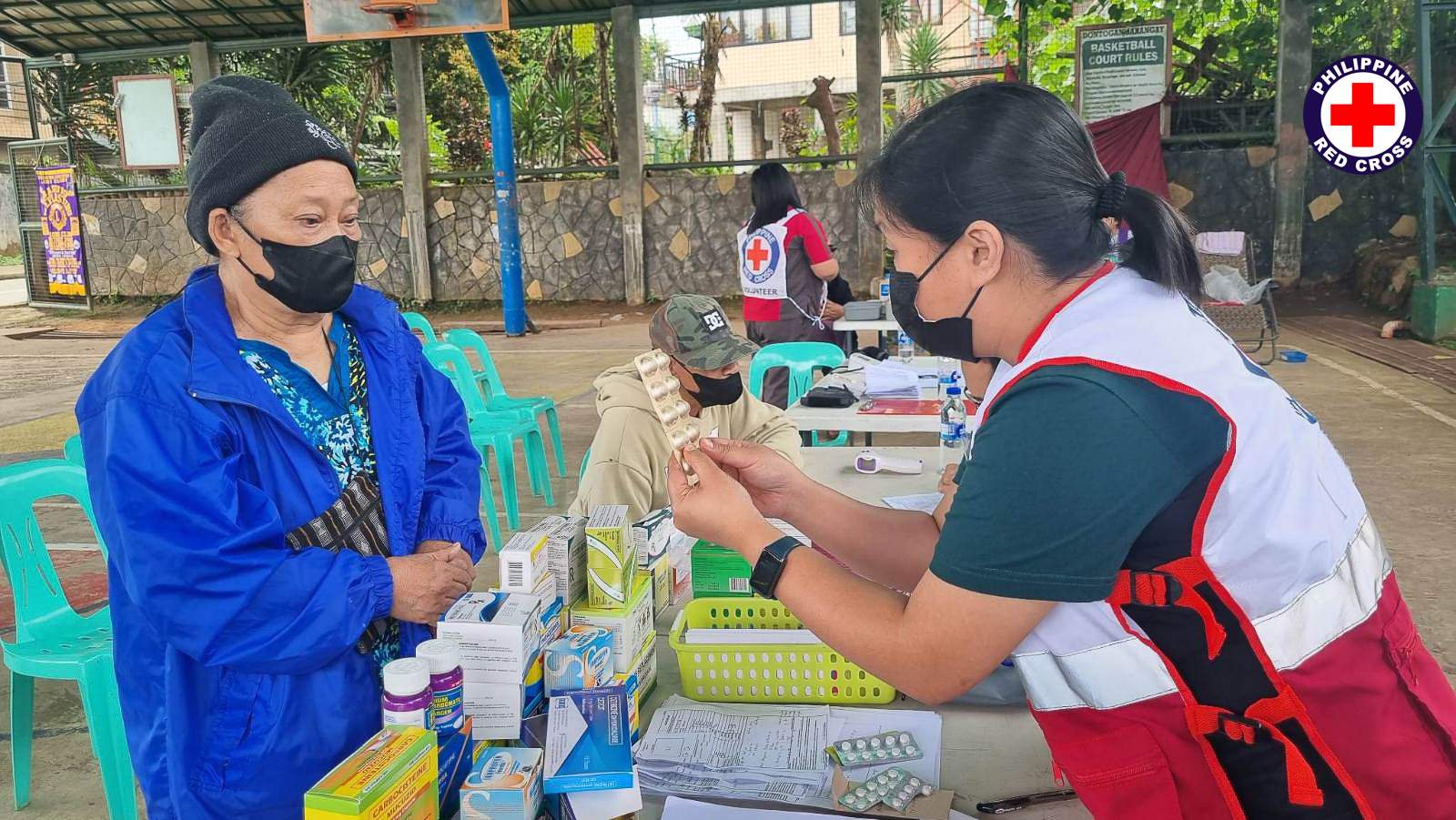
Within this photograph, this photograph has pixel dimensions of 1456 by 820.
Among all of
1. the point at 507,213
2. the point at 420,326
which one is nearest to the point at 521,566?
the point at 420,326

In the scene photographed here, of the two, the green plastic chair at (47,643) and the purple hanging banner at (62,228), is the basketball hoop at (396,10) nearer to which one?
the purple hanging banner at (62,228)

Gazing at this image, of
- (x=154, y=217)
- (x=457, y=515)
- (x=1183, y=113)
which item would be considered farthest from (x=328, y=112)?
(x=457, y=515)

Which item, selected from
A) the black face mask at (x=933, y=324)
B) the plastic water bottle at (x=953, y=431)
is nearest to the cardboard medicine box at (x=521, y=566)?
the black face mask at (x=933, y=324)

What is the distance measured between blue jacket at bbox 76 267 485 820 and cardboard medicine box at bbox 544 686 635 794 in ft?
1.70

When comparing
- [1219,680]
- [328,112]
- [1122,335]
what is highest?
[328,112]

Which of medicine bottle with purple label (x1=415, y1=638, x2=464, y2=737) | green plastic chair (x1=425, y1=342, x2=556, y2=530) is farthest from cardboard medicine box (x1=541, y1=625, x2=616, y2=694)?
green plastic chair (x1=425, y1=342, x2=556, y2=530)

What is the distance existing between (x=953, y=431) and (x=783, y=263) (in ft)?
9.53

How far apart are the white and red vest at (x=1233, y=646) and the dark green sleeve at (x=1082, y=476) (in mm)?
19

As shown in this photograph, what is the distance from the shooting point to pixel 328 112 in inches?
619

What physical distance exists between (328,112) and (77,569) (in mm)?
12796

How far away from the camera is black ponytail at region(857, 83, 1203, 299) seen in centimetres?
117

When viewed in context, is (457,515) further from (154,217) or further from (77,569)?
(154,217)

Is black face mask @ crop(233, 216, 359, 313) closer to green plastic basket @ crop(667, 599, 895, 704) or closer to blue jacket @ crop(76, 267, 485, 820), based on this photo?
blue jacket @ crop(76, 267, 485, 820)
